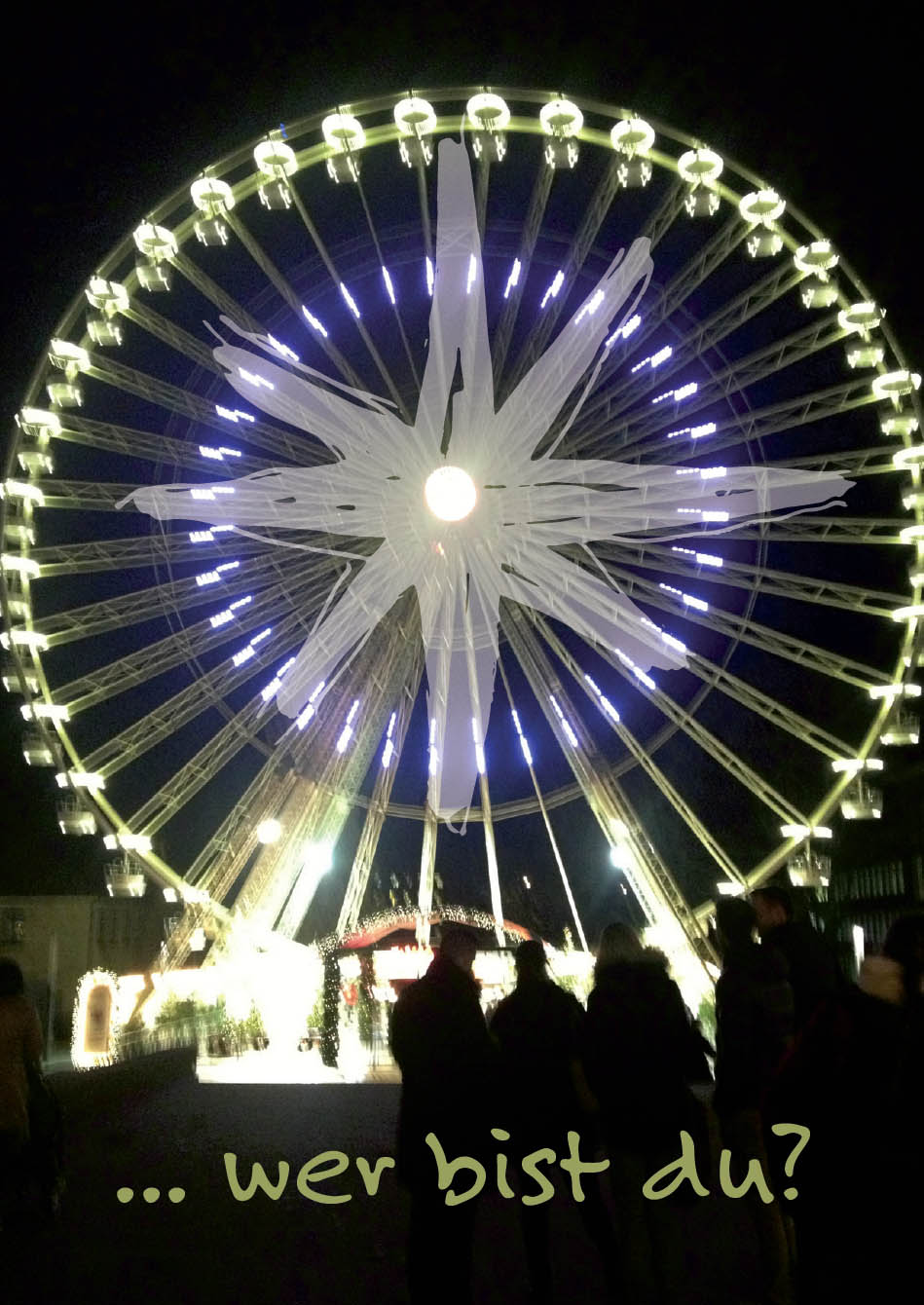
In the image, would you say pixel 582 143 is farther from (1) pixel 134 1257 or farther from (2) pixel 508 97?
(1) pixel 134 1257

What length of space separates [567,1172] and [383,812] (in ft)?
35.0

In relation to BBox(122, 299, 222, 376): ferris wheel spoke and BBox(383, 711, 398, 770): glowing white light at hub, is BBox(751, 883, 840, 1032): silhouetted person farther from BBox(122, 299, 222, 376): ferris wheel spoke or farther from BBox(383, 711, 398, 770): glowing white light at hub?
BBox(122, 299, 222, 376): ferris wheel spoke

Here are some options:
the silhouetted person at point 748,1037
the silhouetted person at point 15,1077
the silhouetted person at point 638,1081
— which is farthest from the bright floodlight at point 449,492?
the silhouetted person at point 638,1081

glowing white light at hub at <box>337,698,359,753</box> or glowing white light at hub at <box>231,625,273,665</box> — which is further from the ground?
glowing white light at hub at <box>231,625,273,665</box>

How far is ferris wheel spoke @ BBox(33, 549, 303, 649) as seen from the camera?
1451cm

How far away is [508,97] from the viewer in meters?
14.3

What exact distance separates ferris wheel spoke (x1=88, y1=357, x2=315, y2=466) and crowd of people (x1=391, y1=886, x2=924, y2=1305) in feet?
31.2

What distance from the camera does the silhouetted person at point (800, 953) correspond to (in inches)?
213

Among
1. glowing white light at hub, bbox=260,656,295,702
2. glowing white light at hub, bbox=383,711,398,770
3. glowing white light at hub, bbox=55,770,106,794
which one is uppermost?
glowing white light at hub, bbox=260,656,295,702

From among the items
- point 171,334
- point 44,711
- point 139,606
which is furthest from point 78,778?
point 171,334

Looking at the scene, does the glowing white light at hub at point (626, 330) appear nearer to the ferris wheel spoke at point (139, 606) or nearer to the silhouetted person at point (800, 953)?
the ferris wheel spoke at point (139, 606)

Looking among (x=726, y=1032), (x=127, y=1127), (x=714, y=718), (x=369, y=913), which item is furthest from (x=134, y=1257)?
(x=369, y=913)

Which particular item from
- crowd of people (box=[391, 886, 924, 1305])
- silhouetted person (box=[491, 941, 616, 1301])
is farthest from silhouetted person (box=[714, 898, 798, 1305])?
silhouetted person (box=[491, 941, 616, 1301])

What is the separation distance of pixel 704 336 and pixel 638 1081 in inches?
444
